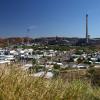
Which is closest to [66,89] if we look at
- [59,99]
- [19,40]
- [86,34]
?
[59,99]

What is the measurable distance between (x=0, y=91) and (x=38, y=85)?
599 mm

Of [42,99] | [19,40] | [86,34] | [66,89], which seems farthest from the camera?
[86,34]

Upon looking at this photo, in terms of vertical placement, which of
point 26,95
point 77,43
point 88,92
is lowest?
point 77,43

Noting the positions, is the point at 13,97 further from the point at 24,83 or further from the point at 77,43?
the point at 77,43

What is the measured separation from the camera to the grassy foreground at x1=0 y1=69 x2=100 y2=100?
334 cm

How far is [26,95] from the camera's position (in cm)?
333

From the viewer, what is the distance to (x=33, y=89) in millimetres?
3562

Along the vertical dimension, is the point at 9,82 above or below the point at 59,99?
above

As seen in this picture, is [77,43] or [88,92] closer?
[88,92]

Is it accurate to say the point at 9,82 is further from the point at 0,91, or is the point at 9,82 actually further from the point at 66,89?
the point at 66,89

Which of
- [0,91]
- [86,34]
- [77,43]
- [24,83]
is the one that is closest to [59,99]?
[24,83]

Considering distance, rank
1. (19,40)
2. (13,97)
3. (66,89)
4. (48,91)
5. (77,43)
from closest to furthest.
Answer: (13,97) < (48,91) < (66,89) < (19,40) < (77,43)

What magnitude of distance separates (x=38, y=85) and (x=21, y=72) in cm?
43

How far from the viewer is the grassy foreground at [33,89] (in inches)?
131
